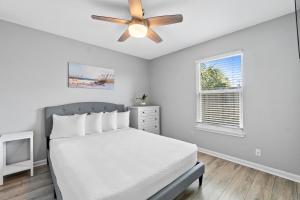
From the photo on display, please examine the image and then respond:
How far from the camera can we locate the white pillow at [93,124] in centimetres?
279

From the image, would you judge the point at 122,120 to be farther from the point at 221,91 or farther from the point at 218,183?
the point at 221,91

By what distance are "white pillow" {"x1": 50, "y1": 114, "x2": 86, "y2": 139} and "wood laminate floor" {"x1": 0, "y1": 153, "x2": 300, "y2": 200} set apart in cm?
67

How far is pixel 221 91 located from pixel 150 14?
6.77ft

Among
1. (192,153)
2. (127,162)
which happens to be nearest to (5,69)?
(127,162)

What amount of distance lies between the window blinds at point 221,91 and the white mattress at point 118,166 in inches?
53.7

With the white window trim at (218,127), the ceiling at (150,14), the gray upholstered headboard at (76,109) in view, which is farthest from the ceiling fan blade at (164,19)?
the gray upholstered headboard at (76,109)

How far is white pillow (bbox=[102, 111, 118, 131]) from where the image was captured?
9.91 feet

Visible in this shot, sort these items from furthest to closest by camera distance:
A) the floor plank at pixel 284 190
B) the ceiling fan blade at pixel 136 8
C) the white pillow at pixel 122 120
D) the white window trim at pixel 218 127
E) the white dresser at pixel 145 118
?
1. the white dresser at pixel 145 118
2. the white pillow at pixel 122 120
3. the white window trim at pixel 218 127
4. the floor plank at pixel 284 190
5. the ceiling fan blade at pixel 136 8

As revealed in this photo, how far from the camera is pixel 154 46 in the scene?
343 centimetres

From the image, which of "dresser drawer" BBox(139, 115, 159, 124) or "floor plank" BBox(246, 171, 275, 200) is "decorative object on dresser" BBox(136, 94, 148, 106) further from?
"floor plank" BBox(246, 171, 275, 200)

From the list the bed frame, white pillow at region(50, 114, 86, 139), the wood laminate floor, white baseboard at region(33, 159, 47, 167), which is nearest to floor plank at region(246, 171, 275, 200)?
the wood laminate floor

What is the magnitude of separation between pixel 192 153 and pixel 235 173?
1.06 metres

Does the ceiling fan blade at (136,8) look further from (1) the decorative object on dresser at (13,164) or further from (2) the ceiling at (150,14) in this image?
(1) the decorative object on dresser at (13,164)

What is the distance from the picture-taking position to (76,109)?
2.99m
